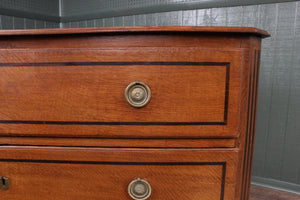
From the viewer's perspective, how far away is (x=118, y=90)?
1.70 feet

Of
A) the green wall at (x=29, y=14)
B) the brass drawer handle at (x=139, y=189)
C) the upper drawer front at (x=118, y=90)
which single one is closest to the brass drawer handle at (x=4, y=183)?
the upper drawer front at (x=118, y=90)

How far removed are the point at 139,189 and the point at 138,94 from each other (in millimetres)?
242

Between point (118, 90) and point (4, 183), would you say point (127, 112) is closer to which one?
point (118, 90)

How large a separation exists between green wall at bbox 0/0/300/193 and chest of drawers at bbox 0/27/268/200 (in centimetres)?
54

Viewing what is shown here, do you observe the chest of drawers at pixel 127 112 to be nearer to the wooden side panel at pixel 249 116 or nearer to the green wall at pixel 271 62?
the wooden side panel at pixel 249 116

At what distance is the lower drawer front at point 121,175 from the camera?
1.79ft

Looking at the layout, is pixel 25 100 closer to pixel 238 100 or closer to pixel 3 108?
pixel 3 108

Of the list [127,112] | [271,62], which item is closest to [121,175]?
[127,112]

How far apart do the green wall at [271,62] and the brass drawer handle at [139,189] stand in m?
0.73

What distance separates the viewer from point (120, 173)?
554 millimetres

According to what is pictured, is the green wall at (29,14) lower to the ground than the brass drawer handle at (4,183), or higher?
higher

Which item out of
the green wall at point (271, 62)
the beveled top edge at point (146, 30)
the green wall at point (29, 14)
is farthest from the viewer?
the green wall at point (29, 14)

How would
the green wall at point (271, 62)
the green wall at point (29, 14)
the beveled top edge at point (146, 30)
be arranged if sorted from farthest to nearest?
the green wall at point (29, 14) → the green wall at point (271, 62) → the beveled top edge at point (146, 30)

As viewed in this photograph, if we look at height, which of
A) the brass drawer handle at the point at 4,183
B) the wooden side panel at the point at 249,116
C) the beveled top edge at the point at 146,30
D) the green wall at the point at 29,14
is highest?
the green wall at the point at 29,14
